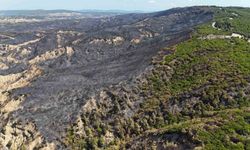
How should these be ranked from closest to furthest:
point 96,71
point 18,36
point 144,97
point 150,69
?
1. point 144,97
2. point 150,69
3. point 96,71
4. point 18,36

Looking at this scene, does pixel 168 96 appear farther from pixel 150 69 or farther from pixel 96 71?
pixel 96 71

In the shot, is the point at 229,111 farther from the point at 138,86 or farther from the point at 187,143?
the point at 138,86

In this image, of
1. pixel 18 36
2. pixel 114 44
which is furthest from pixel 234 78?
pixel 18 36

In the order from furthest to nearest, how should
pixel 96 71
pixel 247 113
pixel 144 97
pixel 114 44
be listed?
pixel 114 44 < pixel 96 71 < pixel 144 97 < pixel 247 113

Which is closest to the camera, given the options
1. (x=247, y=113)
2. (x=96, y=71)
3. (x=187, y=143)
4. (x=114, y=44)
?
(x=187, y=143)

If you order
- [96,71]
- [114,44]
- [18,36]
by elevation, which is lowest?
[18,36]

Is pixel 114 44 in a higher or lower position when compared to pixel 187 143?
lower

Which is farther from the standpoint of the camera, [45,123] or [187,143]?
[45,123]

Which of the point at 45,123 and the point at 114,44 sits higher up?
the point at 45,123

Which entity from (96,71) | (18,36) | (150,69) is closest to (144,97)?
(150,69)
